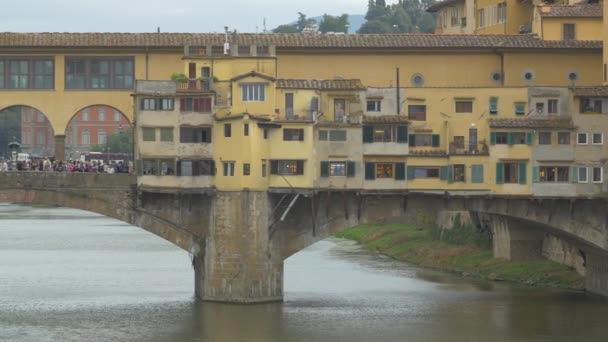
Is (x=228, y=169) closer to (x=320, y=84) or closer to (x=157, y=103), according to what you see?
(x=157, y=103)

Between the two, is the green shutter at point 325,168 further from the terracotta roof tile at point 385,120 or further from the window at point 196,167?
the window at point 196,167

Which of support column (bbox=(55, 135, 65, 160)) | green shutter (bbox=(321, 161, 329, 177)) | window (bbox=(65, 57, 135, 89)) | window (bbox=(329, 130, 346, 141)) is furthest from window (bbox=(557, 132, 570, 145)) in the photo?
support column (bbox=(55, 135, 65, 160))

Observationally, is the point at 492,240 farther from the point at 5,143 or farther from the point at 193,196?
the point at 5,143

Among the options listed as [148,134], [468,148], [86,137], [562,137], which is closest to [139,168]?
[148,134]

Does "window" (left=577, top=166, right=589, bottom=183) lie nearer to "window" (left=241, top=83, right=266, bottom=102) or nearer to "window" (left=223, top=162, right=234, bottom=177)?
"window" (left=241, top=83, right=266, bottom=102)

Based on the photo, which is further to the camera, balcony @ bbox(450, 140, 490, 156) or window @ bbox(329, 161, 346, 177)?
balcony @ bbox(450, 140, 490, 156)

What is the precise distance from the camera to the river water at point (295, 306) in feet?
202

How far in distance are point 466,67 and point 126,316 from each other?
65.5 feet

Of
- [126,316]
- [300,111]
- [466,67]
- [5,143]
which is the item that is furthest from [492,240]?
[5,143]

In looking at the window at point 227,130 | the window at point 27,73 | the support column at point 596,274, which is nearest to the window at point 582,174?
the support column at point 596,274

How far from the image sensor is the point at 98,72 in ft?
239

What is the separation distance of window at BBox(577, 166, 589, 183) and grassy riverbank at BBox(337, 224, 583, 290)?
7140 mm

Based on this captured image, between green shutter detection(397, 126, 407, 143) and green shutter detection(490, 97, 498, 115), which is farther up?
green shutter detection(490, 97, 498, 115)

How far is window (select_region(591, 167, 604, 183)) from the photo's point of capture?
6994cm
